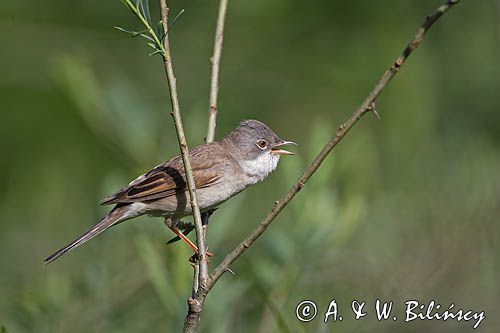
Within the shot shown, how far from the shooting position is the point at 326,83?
386 inches

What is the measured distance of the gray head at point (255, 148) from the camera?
5.46 m

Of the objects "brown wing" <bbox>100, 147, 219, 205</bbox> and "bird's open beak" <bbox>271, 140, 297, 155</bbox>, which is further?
"bird's open beak" <bbox>271, 140, 297, 155</bbox>

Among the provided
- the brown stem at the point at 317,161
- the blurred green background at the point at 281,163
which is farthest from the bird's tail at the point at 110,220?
the brown stem at the point at 317,161

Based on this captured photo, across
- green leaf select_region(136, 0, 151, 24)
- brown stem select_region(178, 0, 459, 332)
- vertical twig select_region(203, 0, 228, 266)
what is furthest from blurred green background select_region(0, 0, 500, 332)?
green leaf select_region(136, 0, 151, 24)

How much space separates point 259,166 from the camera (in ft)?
17.9

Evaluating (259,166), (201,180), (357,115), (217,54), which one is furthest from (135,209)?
(357,115)

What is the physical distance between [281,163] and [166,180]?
745mm

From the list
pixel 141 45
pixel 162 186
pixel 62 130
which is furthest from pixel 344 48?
pixel 162 186

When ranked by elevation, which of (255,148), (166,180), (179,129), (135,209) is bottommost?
(179,129)

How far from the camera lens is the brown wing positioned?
5.13 meters

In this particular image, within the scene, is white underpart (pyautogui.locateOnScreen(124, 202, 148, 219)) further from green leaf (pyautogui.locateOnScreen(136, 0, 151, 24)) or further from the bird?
green leaf (pyautogui.locateOnScreen(136, 0, 151, 24))

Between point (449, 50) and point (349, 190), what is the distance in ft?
9.16

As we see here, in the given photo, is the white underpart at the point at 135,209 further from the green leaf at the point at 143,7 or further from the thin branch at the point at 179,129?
the green leaf at the point at 143,7

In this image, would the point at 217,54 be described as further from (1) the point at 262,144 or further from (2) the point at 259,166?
(1) the point at 262,144
